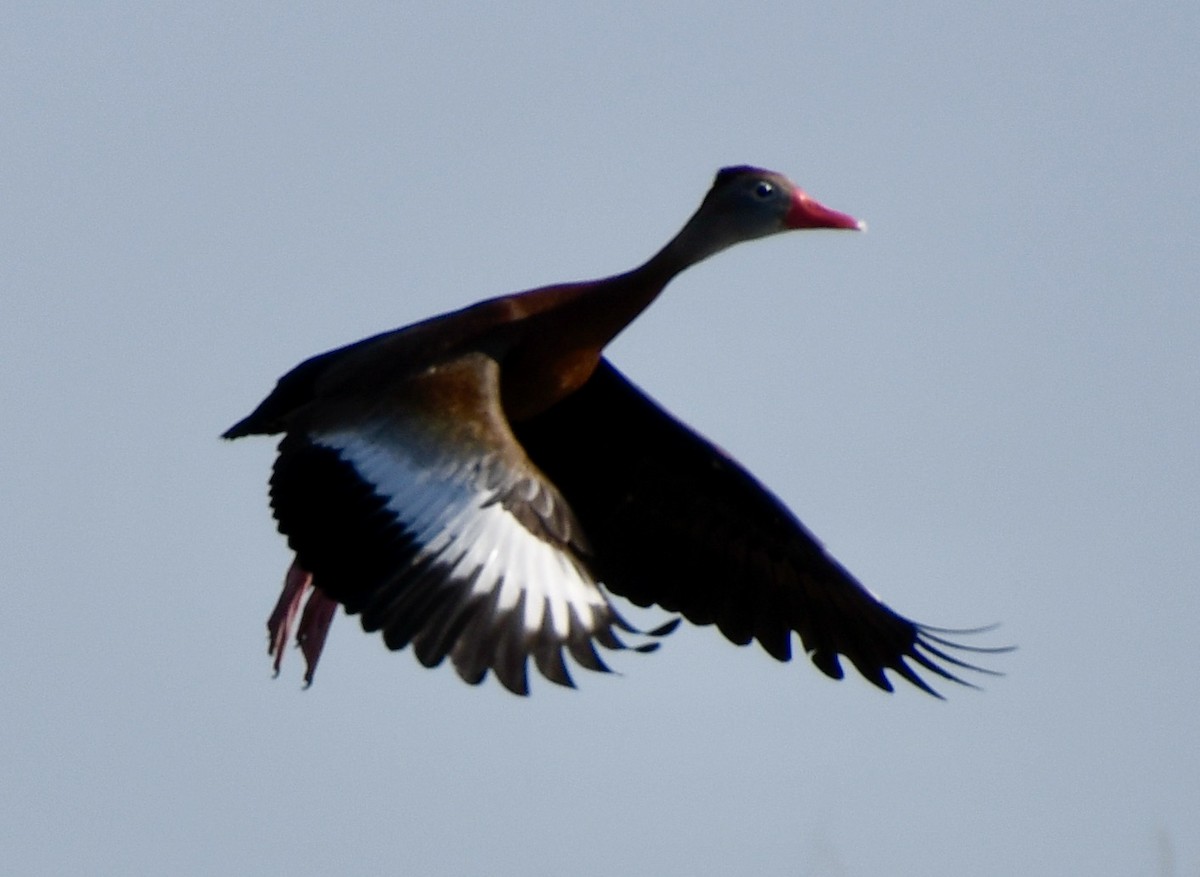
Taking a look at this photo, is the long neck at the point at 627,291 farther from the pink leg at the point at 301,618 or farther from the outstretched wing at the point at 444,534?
the pink leg at the point at 301,618

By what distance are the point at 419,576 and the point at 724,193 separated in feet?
7.88

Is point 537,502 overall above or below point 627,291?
below

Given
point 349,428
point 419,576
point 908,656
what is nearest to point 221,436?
point 349,428

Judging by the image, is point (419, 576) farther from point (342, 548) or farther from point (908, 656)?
point (908, 656)

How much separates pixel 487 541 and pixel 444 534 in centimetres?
14

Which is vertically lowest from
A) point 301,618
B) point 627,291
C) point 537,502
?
point 301,618

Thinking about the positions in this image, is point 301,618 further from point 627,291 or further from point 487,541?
point 487,541

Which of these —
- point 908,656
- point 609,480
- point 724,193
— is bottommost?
point 908,656

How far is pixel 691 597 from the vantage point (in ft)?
40.1

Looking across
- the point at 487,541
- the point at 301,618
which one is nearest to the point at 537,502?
the point at 487,541

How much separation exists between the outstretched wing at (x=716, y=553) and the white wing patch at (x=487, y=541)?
1734 mm

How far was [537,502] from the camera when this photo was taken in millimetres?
10156

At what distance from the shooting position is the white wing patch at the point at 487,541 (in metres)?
9.91

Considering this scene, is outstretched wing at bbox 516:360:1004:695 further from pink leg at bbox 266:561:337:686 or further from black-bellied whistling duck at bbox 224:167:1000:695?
pink leg at bbox 266:561:337:686
